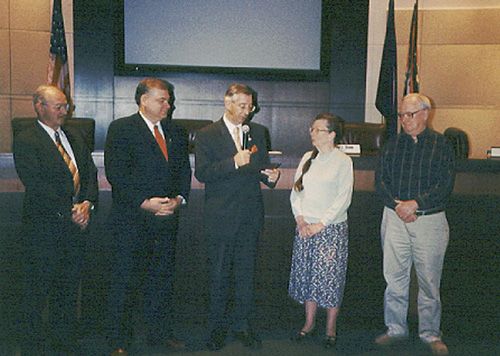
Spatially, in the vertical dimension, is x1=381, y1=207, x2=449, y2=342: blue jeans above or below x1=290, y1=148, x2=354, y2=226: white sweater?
below

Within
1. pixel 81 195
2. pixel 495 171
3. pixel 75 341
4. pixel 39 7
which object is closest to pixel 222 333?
pixel 75 341

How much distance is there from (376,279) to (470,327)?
2.09ft

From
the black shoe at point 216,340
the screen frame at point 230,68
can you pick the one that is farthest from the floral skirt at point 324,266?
the screen frame at point 230,68

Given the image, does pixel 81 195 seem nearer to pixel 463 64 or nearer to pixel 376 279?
pixel 376 279

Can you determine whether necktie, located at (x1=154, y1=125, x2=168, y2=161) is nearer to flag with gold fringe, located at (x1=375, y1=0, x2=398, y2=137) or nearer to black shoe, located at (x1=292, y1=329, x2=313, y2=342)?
black shoe, located at (x1=292, y1=329, x2=313, y2=342)

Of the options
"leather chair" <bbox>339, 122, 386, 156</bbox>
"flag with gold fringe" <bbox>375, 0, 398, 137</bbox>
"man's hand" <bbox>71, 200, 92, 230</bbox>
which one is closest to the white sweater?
"man's hand" <bbox>71, 200, 92, 230</bbox>

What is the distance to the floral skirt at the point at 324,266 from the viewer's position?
3.09 m

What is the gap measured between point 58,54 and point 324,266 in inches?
189

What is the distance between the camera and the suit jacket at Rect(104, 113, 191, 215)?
2867 millimetres

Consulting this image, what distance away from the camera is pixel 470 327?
3.28 meters

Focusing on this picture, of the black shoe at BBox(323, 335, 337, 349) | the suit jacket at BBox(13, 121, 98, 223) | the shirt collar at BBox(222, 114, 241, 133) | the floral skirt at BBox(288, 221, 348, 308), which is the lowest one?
the black shoe at BBox(323, 335, 337, 349)

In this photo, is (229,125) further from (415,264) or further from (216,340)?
(415,264)

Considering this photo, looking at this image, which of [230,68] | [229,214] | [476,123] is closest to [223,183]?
[229,214]

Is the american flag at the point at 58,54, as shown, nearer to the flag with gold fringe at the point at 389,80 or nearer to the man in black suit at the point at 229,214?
the flag with gold fringe at the point at 389,80
